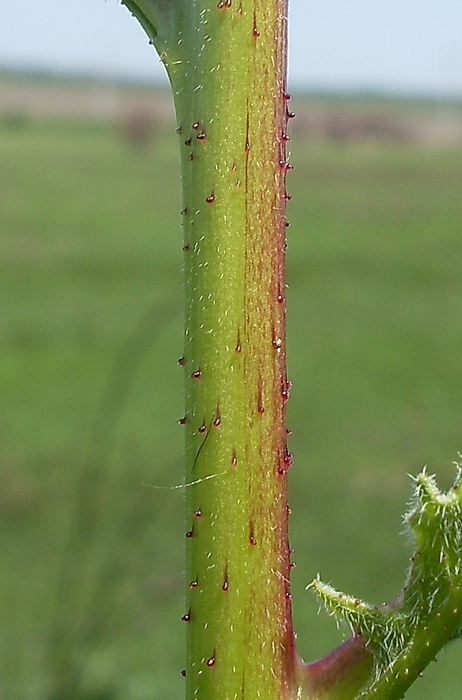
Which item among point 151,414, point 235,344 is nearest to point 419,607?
point 235,344

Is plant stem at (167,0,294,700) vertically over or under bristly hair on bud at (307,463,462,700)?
over

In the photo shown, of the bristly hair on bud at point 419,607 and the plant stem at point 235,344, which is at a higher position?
the plant stem at point 235,344

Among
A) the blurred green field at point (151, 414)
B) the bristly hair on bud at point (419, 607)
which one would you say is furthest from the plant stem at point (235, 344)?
the blurred green field at point (151, 414)

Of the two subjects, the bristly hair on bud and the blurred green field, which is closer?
the bristly hair on bud

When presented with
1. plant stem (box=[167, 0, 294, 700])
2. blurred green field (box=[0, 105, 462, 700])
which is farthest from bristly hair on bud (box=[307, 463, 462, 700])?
blurred green field (box=[0, 105, 462, 700])

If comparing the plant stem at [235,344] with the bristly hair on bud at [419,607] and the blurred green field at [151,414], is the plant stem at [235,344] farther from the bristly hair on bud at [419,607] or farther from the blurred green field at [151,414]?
the blurred green field at [151,414]

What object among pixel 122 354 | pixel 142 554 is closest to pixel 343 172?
pixel 122 354

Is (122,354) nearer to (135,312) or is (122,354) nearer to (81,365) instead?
(81,365)

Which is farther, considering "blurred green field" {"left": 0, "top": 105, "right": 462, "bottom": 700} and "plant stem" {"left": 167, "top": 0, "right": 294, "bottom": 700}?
"blurred green field" {"left": 0, "top": 105, "right": 462, "bottom": 700}

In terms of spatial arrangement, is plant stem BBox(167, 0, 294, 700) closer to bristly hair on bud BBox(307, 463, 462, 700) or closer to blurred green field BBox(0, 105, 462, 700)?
bristly hair on bud BBox(307, 463, 462, 700)

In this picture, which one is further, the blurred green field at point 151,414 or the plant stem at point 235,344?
the blurred green field at point 151,414
